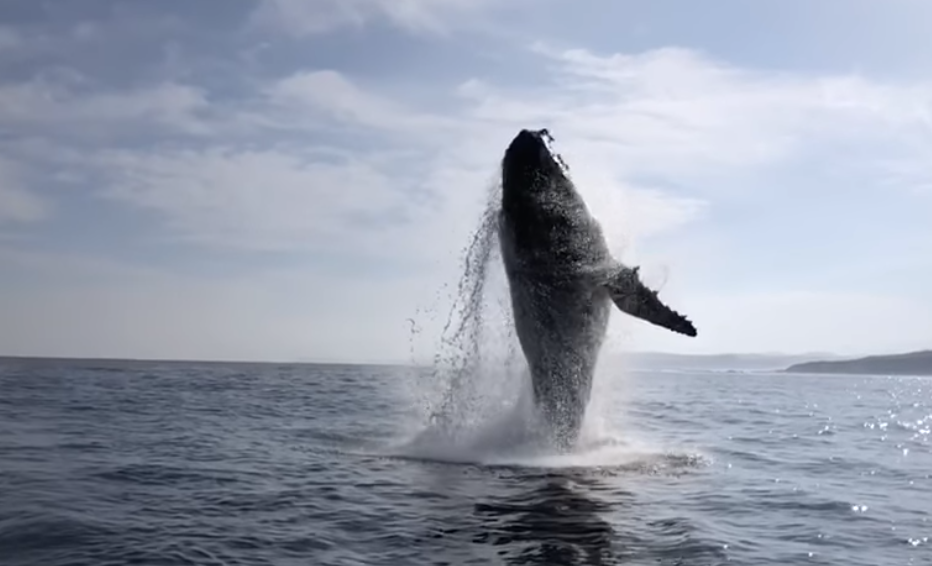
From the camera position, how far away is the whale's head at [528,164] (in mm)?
18203

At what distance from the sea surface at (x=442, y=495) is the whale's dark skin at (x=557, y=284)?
4.89ft

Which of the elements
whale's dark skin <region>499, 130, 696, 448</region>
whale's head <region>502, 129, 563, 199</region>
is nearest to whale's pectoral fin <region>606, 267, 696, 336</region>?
whale's dark skin <region>499, 130, 696, 448</region>

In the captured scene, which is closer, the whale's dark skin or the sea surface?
the sea surface

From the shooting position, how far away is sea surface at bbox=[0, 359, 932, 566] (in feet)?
34.1

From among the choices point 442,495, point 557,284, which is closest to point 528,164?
point 557,284

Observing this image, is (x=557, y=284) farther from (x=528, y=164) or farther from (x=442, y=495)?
(x=442, y=495)

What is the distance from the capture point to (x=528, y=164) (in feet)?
59.7

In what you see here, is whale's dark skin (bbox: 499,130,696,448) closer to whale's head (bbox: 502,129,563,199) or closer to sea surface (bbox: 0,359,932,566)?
whale's head (bbox: 502,129,563,199)

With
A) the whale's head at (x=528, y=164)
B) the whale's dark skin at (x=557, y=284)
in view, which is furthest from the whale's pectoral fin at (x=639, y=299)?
the whale's head at (x=528, y=164)

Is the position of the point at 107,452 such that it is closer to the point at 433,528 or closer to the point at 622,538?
the point at 433,528

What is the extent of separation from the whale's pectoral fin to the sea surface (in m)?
2.98

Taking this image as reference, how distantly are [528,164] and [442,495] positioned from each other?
7.47 metres

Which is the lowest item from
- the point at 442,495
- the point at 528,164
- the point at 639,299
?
the point at 442,495

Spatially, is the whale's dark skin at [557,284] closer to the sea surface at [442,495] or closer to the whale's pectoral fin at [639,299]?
Answer: the whale's pectoral fin at [639,299]
